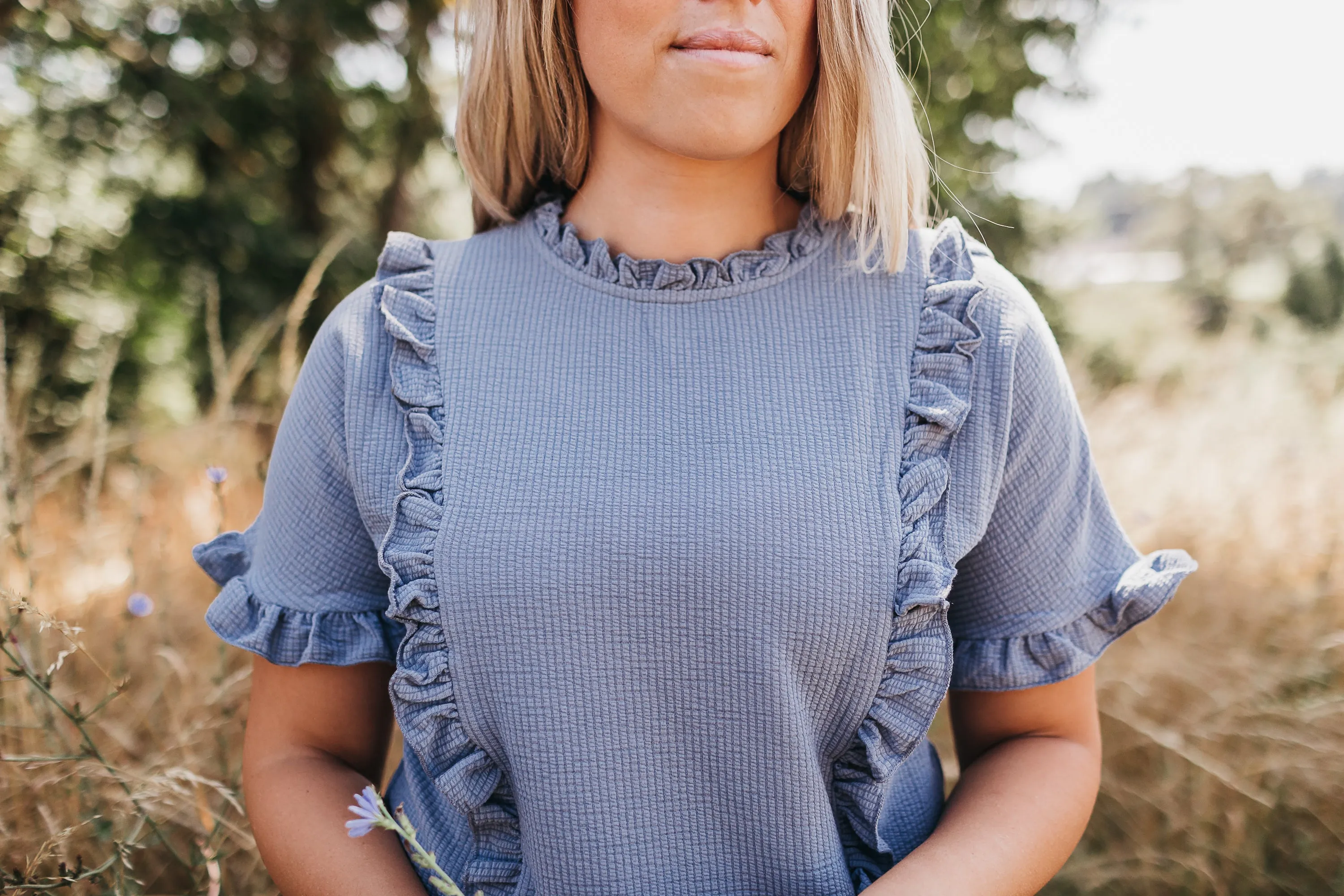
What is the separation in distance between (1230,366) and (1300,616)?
6.97ft

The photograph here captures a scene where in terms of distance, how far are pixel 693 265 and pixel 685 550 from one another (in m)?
0.37

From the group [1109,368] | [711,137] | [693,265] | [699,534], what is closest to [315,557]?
[699,534]

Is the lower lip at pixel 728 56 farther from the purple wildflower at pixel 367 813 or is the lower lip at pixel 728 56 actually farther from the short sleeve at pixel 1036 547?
the purple wildflower at pixel 367 813

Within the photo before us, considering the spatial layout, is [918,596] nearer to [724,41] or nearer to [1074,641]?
[1074,641]

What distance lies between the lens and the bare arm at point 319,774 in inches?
42.4

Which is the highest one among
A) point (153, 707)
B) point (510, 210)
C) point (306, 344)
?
point (510, 210)

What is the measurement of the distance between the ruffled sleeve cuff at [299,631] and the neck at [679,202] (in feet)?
1.87

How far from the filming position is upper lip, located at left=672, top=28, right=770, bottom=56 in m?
1.04

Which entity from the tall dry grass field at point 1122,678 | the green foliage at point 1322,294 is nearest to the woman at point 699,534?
the tall dry grass field at point 1122,678

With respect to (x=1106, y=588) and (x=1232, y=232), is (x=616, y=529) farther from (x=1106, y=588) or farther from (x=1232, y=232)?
(x=1232, y=232)

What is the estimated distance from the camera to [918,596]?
38.7 inches

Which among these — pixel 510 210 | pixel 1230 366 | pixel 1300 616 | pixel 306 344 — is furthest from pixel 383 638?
pixel 306 344

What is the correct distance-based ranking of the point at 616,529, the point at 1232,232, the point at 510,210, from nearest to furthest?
1. the point at 616,529
2. the point at 510,210
3. the point at 1232,232

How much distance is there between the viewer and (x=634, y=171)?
121cm
